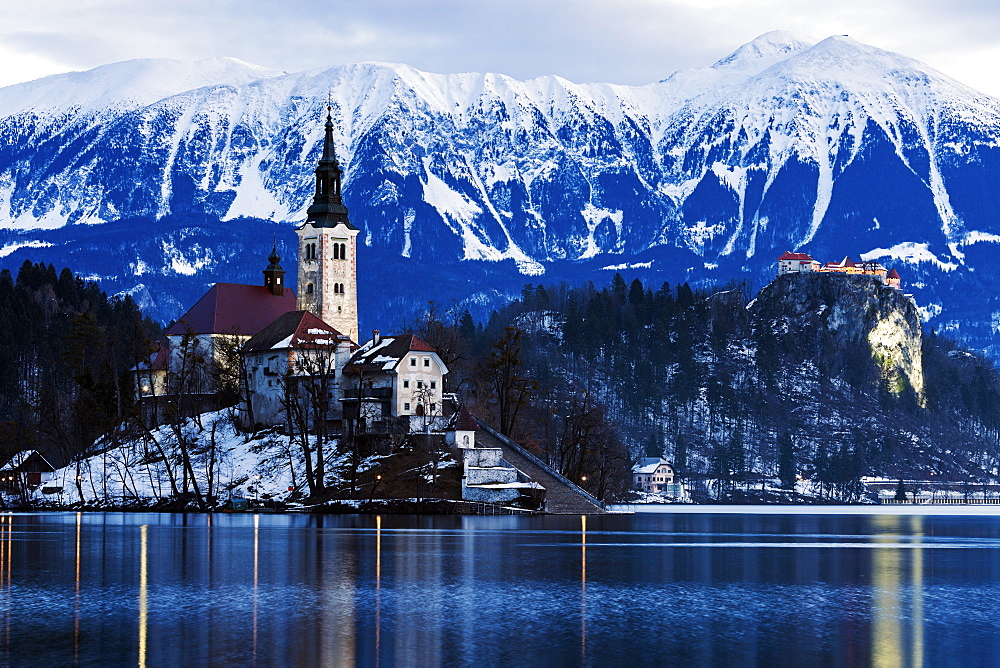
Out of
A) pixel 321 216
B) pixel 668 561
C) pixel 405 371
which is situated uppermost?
pixel 321 216

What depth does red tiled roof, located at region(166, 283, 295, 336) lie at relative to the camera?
179125 mm

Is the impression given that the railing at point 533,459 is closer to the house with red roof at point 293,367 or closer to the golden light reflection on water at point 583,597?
the house with red roof at point 293,367

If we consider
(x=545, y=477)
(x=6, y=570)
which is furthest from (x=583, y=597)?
(x=545, y=477)

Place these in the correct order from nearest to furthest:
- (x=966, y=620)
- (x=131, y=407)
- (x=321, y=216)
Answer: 1. (x=966, y=620)
2. (x=131, y=407)
3. (x=321, y=216)

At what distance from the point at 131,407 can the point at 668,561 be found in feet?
293

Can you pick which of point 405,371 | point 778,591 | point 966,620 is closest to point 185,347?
point 405,371

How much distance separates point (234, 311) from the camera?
18238cm

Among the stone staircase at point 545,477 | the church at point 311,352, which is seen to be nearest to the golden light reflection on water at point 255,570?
the church at point 311,352

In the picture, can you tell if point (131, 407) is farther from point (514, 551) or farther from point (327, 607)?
point (327, 607)

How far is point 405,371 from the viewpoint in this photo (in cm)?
15212

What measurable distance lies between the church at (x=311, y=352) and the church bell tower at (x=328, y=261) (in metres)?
0.12

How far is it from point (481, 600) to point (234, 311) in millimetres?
123623

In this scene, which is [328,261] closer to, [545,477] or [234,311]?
[234,311]

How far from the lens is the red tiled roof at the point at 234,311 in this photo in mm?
179125
